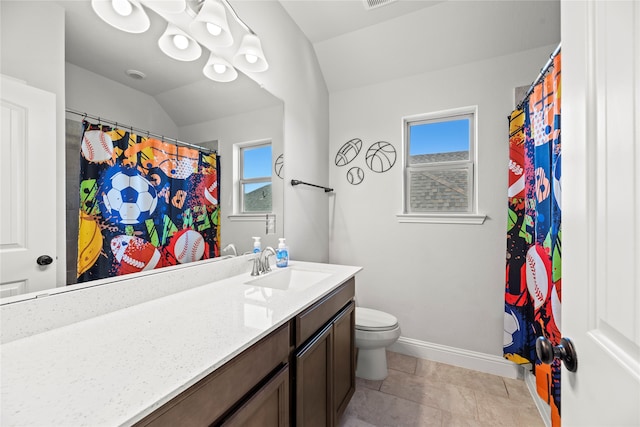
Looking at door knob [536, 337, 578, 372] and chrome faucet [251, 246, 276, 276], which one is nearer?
door knob [536, 337, 578, 372]

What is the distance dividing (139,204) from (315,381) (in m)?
1.02

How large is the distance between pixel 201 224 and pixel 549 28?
8.41 ft

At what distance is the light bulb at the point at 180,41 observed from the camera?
118 centimetres

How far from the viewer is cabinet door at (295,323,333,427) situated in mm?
1027

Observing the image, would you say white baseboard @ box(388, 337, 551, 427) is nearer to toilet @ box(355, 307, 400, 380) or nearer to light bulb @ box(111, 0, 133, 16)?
toilet @ box(355, 307, 400, 380)

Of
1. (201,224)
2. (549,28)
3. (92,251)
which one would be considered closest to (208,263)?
(201,224)

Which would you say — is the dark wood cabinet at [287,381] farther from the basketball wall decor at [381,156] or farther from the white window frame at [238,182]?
the basketball wall decor at [381,156]

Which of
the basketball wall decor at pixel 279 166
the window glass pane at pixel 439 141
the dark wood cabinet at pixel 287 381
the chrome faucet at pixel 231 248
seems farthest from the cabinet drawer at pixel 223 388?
the window glass pane at pixel 439 141

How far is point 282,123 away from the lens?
72.9 inches

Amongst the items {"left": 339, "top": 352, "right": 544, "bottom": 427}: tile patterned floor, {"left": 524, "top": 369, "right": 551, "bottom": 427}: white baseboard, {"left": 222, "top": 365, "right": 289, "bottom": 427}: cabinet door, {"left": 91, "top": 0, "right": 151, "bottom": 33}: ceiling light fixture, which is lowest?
{"left": 339, "top": 352, "right": 544, "bottom": 427}: tile patterned floor

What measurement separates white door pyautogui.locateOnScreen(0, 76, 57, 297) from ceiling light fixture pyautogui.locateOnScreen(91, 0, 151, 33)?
37 centimetres

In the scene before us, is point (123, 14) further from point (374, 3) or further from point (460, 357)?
point (460, 357)

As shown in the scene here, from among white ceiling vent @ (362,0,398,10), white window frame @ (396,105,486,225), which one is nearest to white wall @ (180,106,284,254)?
white ceiling vent @ (362,0,398,10)

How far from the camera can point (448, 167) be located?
2281mm
